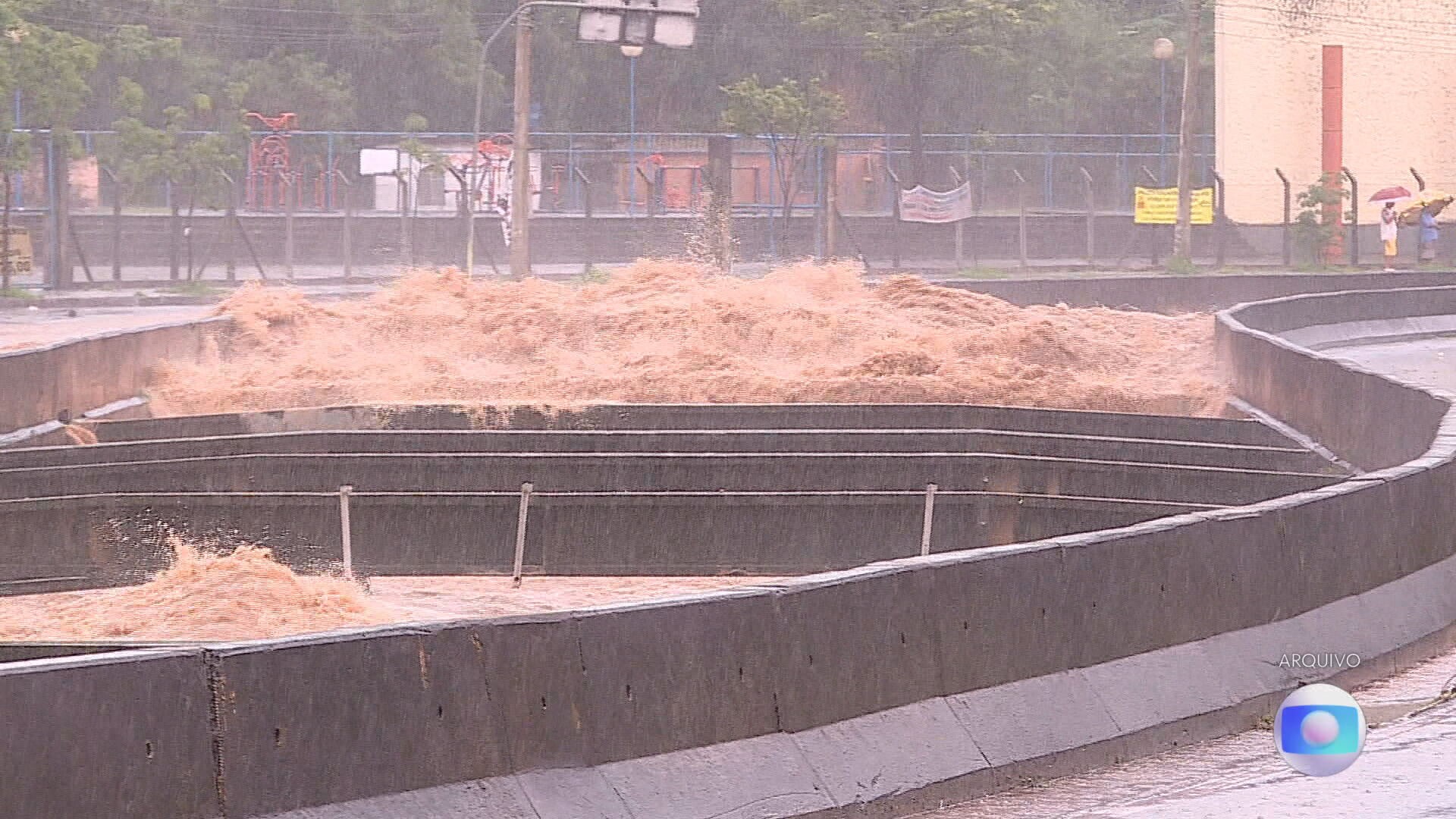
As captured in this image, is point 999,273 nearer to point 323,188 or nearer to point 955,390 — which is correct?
point 323,188

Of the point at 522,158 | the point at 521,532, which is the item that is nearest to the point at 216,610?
the point at 521,532

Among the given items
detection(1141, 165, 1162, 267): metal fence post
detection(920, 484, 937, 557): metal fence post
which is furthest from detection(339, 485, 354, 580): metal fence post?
detection(1141, 165, 1162, 267): metal fence post

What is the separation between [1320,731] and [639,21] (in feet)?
116

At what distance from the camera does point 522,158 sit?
41.1 m

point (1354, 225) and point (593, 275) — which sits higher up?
point (1354, 225)

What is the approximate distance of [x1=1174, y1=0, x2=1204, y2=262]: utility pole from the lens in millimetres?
52812

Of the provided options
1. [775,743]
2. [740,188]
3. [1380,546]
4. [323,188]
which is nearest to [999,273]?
[740,188]

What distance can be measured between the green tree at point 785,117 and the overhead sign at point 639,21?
15788 mm

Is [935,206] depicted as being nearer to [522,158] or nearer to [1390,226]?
[1390,226]

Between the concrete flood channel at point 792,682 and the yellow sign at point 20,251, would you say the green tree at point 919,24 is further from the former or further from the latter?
the concrete flood channel at point 792,682

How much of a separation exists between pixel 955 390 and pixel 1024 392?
76 centimetres

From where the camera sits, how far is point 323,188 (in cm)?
5619

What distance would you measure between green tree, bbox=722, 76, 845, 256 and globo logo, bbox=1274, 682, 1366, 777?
164 ft

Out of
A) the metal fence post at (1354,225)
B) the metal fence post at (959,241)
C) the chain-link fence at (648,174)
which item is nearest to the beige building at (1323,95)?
the chain-link fence at (648,174)
